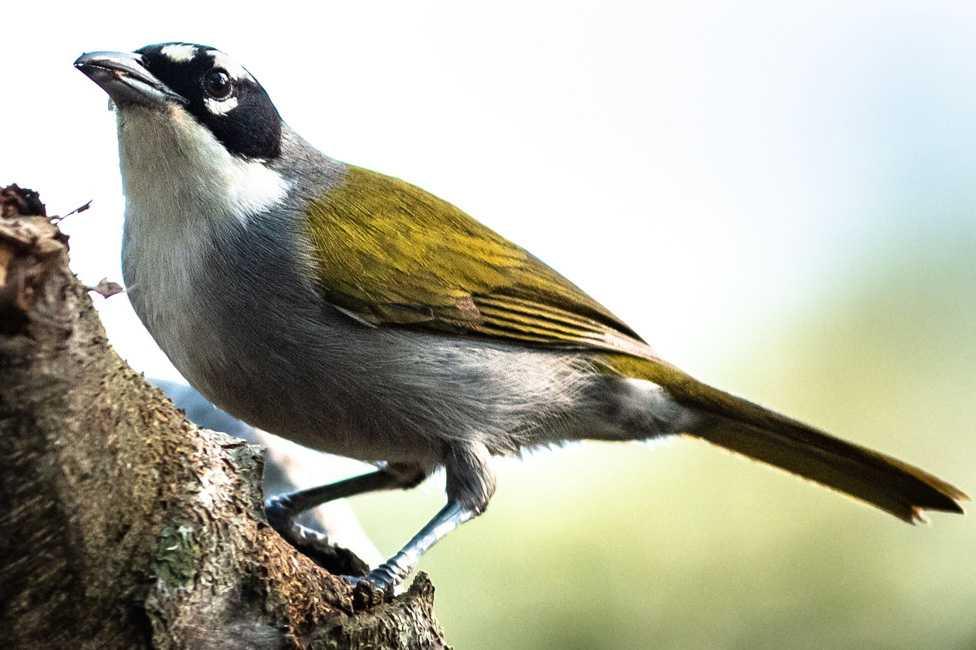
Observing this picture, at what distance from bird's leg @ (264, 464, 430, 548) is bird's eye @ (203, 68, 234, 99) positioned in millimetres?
1761

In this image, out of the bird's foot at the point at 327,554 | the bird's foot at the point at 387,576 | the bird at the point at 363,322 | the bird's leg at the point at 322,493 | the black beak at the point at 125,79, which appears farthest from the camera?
the bird's leg at the point at 322,493

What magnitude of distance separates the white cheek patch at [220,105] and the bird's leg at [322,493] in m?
1.69

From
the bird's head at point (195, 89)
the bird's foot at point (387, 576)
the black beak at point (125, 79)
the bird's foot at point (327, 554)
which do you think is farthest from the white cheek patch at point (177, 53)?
the bird's foot at point (387, 576)

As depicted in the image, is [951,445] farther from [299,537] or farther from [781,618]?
[299,537]

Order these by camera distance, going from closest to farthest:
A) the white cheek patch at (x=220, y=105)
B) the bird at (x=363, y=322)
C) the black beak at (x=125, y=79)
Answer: the black beak at (x=125, y=79)
the bird at (x=363, y=322)
the white cheek patch at (x=220, y=105)

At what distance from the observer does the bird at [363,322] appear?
15.8ft

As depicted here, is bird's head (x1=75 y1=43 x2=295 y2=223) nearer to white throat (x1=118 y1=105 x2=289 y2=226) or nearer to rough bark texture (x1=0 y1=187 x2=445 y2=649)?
white throat (x1=118 y1=105 x2=289 y2=226)

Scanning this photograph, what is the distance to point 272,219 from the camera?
5094 mm

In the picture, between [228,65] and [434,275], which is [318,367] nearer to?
[434,275]

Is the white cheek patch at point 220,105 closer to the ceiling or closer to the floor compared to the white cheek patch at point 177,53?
closer to the floor

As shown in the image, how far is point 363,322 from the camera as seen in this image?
16.4 ft

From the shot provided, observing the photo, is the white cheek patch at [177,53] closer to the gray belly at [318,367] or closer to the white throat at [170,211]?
the white throat at [170,211]

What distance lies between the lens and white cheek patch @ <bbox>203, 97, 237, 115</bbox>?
5.01 metres

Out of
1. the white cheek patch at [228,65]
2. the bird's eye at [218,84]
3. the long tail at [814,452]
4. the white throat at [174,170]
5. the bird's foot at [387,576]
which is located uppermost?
the long tail at [814,452]
